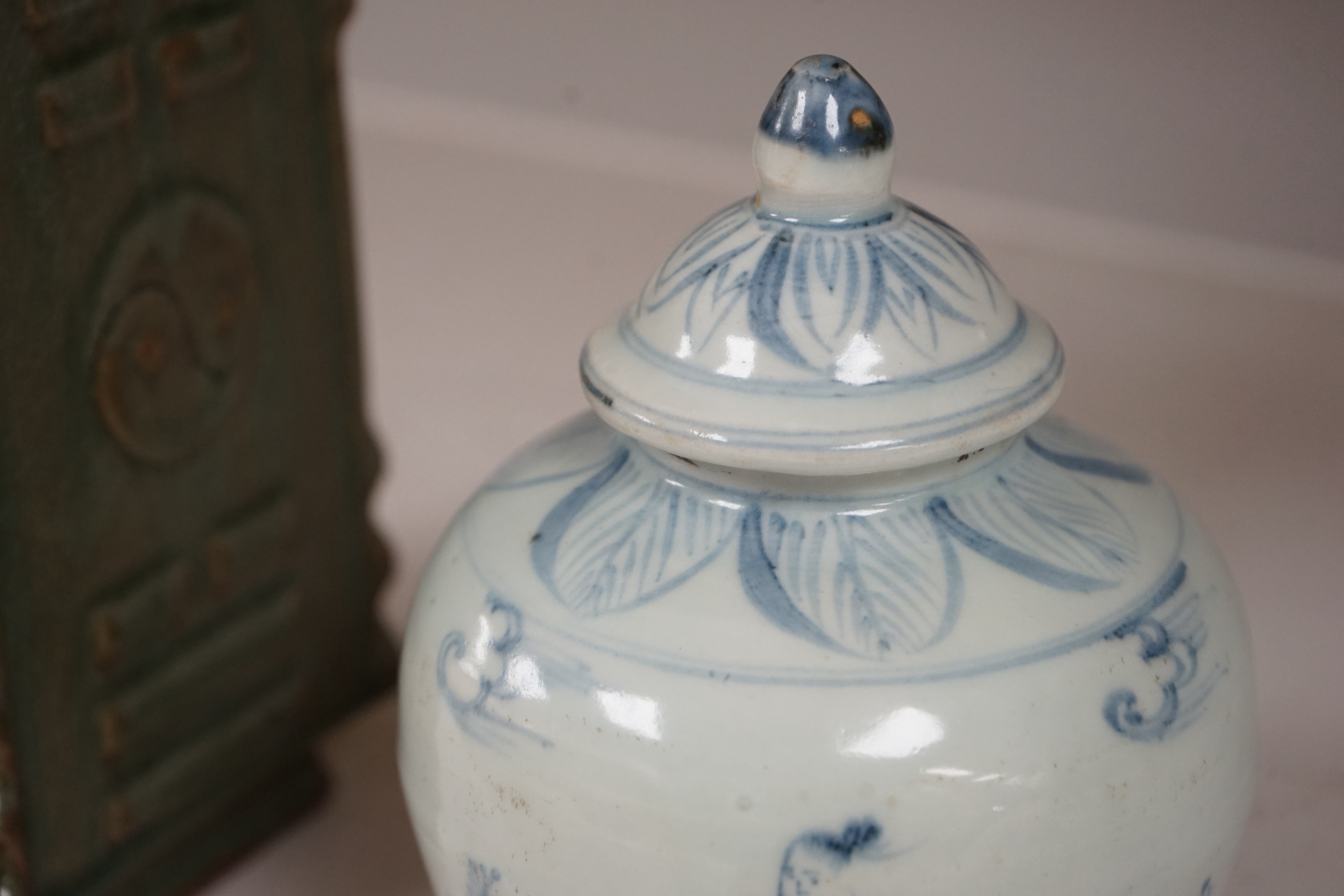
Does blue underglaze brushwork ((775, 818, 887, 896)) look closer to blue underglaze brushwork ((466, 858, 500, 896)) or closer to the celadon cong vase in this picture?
the celadon cong vase

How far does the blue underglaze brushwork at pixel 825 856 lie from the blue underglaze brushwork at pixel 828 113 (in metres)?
0.37

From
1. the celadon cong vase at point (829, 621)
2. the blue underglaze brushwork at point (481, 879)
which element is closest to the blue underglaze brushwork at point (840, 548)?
the celadon cong vase at point (829, 621)

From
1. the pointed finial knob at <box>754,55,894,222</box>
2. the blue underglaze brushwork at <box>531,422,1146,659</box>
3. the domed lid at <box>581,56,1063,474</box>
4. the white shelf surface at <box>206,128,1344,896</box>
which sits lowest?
the white shelf surface at <box>206,128,1344,896</box>

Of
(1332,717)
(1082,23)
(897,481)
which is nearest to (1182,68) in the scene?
(1082,23)

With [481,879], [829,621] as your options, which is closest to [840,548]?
[829,621]

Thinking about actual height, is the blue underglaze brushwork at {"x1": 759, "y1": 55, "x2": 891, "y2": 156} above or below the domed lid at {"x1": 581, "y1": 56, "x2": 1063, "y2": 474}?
above

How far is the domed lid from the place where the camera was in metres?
→ 0.90

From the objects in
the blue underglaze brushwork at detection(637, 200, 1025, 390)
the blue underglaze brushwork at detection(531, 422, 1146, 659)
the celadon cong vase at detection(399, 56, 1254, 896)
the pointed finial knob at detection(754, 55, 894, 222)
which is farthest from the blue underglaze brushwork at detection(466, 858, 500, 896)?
the pointed finial knob at detection(754, 55, 894, 222)

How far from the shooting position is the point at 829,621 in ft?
2.90

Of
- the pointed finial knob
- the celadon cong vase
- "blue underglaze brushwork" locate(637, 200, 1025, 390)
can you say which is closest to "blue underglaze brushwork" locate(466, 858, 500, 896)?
the celadon cong vase

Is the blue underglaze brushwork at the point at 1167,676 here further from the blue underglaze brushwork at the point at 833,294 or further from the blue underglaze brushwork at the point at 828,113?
the blue underglaze brushwork at the point at 828,113

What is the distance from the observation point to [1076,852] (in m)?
0.88

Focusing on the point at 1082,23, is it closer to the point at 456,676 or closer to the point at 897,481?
the point at 897,481

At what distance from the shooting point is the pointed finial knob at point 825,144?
0.93 metres
